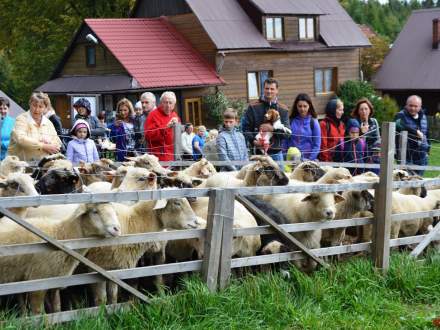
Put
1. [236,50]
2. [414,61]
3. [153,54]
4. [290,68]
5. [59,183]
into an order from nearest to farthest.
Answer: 1. [59,183]
2. [153,54]
3. [236,50]
4. [290,68]
5. [414,61]

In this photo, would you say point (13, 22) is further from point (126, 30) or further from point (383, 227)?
point (383, 227)

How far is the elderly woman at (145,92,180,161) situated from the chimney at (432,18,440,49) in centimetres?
3744

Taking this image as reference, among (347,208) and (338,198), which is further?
(347,208)

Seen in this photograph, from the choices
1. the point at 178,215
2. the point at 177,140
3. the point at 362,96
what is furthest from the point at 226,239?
the point at 362,96

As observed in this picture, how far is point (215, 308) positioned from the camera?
6.39 metres

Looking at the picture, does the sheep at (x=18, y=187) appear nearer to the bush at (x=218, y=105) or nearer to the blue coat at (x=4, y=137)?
the blue coat at (x=4, y=137)

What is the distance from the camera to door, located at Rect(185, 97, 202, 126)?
1250 inches

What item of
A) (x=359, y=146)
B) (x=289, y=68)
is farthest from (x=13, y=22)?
(x=359, y=146)

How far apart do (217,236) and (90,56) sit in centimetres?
2832

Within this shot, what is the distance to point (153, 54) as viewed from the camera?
31688mm

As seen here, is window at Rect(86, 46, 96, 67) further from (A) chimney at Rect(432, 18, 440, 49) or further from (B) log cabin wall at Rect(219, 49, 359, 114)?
(A) chimney at Rect(432, 18, 440, 49)

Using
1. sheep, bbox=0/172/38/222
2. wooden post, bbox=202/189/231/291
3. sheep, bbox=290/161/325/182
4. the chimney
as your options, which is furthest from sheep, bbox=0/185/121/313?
the chimney

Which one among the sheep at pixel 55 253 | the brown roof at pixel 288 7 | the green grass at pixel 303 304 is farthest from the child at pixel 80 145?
the brown roof at pixel 288 7

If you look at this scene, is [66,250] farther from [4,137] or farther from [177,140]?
[4,137]
